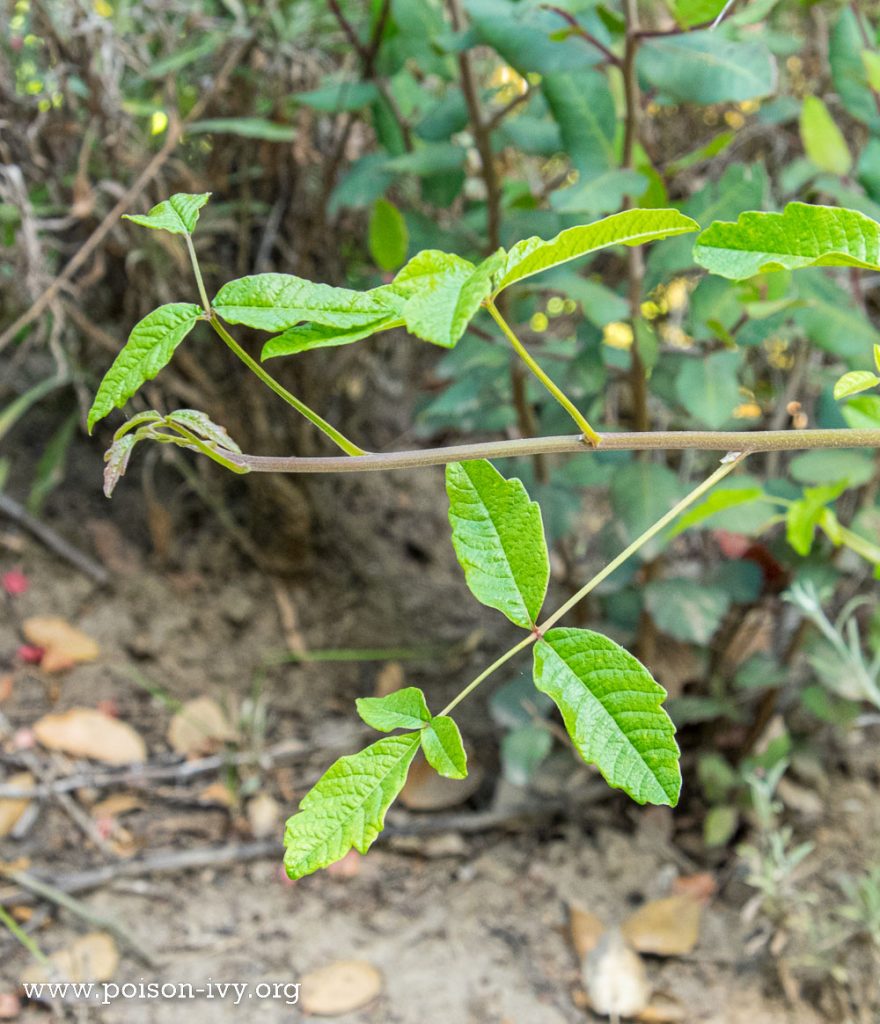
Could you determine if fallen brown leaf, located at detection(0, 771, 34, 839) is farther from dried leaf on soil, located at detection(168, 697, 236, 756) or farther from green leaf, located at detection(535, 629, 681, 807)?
green leaf, located at detection(535, 629, 681, 807)

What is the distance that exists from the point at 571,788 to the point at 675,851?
170 millimetres

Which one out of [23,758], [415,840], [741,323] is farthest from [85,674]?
[741,323]

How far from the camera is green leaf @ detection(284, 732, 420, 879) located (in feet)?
1.28

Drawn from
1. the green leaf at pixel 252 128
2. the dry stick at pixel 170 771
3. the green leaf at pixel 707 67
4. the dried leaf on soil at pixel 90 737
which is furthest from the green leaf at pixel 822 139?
the dried leaf on soil at pixel 90 737

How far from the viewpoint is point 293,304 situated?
41 cm

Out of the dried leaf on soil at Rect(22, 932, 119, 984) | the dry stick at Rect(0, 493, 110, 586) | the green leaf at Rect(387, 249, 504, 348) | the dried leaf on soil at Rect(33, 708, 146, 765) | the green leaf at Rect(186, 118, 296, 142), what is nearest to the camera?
the green leaf at Rect(387, 249, 504, 348)

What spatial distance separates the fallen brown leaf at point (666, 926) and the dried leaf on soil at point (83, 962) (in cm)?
64

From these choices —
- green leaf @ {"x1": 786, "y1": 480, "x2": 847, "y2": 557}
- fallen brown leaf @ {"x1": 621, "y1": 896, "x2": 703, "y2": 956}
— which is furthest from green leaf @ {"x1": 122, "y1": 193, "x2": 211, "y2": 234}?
fallen brown leaf @ {"x1": 621, "y1": 896, "x2": 703, "y2": 956}

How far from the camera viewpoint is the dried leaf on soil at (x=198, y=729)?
1416mm

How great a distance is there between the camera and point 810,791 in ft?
4.37

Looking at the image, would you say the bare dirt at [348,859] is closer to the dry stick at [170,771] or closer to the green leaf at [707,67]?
the dry stick at [170,771]

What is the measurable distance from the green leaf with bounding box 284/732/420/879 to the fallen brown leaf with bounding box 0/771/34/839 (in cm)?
103

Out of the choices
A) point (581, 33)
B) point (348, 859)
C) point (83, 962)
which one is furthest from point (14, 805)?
point (581, 33)

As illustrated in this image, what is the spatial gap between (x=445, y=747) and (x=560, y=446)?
148 mm
